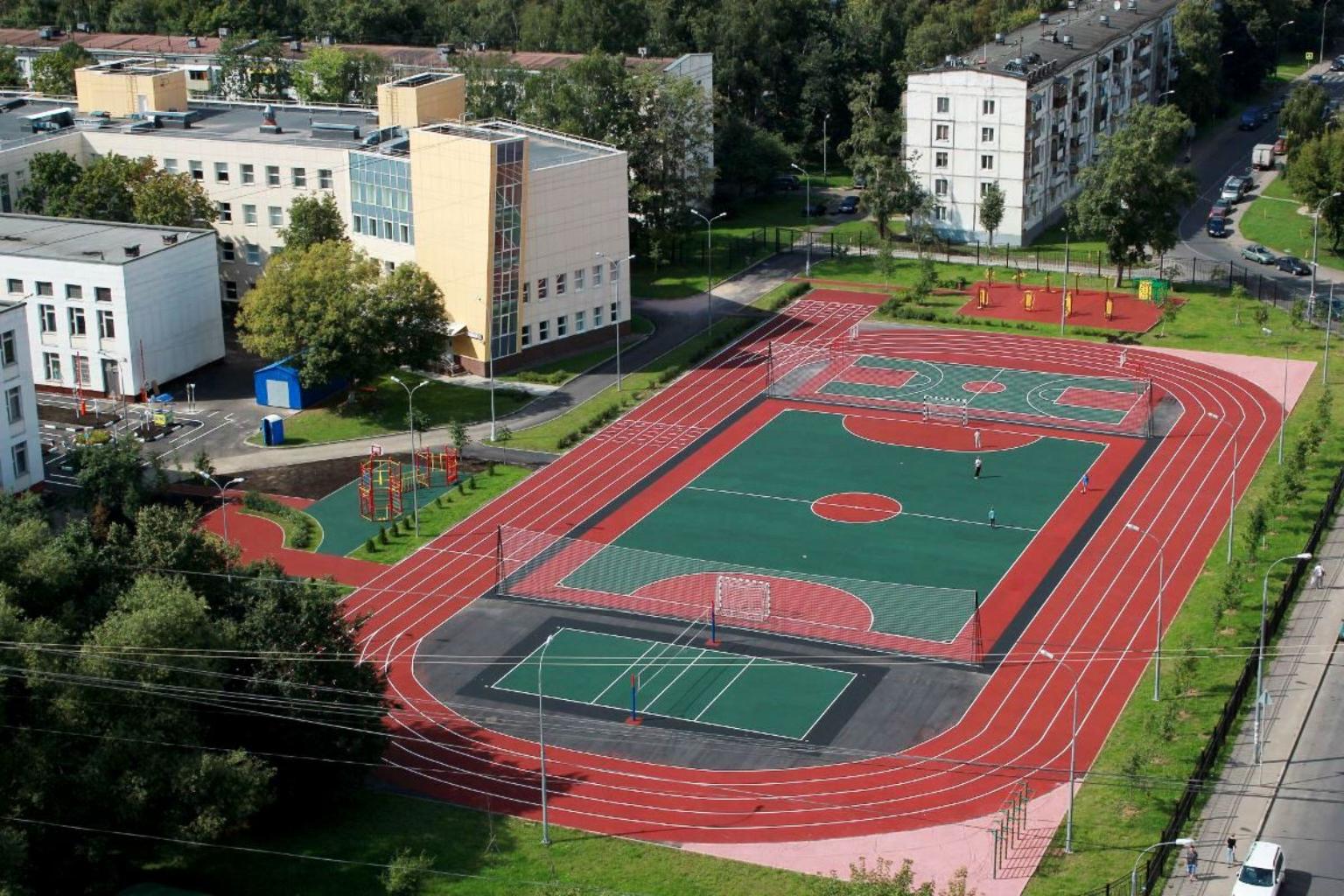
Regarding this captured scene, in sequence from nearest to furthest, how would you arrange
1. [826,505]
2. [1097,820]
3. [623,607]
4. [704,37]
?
1. [1097,820]
2. [623,607]
3. [826,505]
4. [704,37]

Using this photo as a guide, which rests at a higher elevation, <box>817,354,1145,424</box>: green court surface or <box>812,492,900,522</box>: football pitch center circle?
<box>817,354,1145,424</box>: green court surface

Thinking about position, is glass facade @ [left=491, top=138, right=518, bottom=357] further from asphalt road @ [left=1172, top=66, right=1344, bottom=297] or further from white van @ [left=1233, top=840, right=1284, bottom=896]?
white van @ [left=1233, top=840, right=1284, bottom=896]

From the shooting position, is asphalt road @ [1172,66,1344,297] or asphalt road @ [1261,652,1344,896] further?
asphalt road @ [1172,66,1344,297]

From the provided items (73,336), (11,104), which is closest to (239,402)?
(73,336)

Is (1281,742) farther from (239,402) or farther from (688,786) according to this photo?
(239,402)

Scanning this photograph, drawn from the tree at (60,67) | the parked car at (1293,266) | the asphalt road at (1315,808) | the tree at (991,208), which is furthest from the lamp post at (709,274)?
the asphalt road at (1315,808)

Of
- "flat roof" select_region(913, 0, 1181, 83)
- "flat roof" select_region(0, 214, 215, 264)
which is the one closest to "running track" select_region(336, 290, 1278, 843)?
"flat roof" select_region(0, 214, 215, 264)

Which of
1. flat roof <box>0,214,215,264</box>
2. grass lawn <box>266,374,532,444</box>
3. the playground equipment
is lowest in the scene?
the playground equipment
